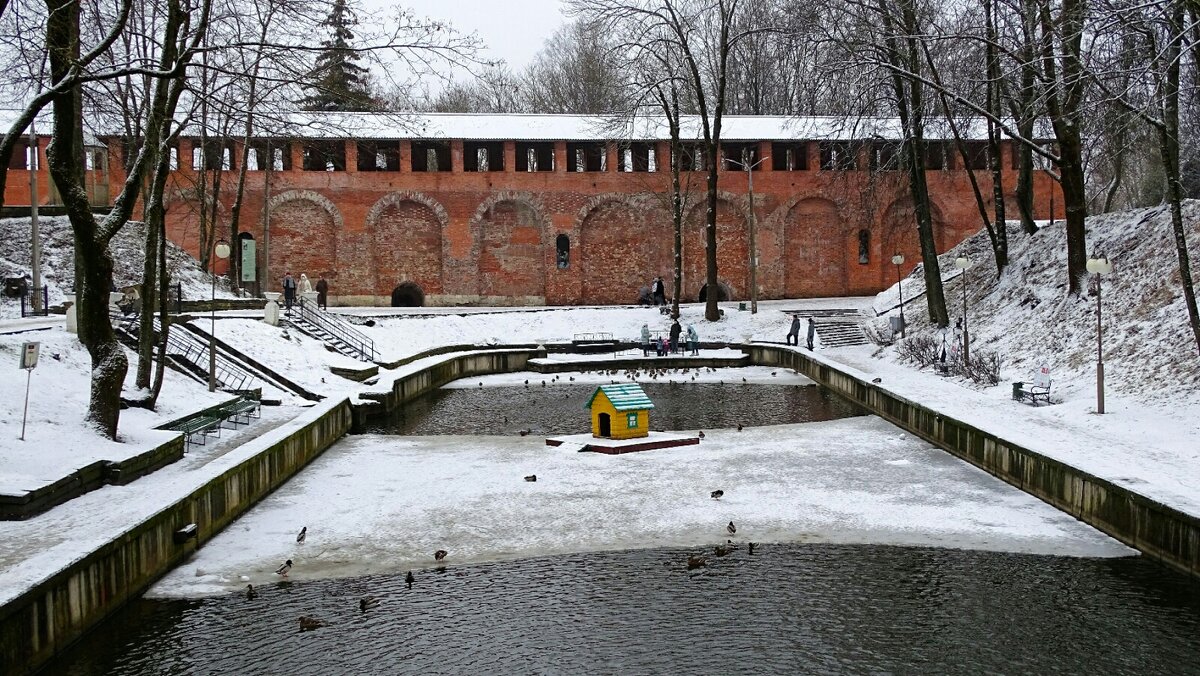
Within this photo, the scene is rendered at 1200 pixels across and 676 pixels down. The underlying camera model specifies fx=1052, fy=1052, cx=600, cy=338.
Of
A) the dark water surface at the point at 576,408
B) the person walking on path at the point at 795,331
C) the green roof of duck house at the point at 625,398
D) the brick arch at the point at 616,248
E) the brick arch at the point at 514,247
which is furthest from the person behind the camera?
the brick arch at the point at 616,248

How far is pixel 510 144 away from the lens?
1505 inches

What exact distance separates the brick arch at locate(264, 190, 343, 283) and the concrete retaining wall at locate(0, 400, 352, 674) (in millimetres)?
25980

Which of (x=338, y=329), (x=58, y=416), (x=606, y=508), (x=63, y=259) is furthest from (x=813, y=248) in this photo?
(x=58, y=416)

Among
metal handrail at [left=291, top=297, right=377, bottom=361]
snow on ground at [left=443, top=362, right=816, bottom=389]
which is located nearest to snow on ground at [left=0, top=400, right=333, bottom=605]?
metal handrail at [left=291, top=297, right=377, bottom=361]

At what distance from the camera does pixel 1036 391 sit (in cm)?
1602

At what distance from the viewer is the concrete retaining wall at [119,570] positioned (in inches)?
267

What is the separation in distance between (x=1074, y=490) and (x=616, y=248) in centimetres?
2933

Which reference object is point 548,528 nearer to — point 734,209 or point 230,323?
point 230,323

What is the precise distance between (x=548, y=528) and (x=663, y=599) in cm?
243

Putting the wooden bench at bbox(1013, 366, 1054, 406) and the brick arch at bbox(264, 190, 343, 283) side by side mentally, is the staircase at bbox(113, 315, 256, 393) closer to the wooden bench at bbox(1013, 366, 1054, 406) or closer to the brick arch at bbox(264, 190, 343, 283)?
the wooden bench at bbox(1013, 366, 1054, 406)

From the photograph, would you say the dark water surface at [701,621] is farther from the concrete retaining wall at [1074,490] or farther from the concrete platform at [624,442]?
the concrete platform at [624,442]

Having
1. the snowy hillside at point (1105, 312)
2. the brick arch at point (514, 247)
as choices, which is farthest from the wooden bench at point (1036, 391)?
the brick arch at point (514, 247)

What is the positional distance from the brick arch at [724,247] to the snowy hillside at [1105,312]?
13.7 m

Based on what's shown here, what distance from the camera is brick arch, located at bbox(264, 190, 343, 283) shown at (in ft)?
123
